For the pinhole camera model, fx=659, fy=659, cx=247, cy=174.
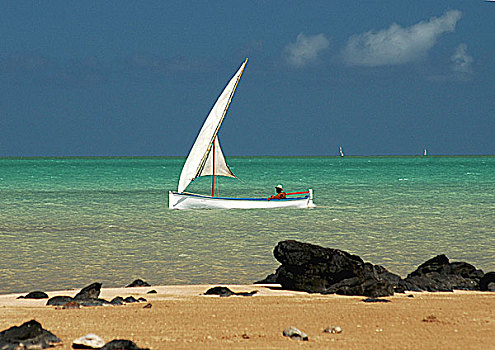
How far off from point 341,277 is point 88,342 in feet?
17.6

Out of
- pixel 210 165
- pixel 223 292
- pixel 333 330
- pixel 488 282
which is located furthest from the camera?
pixel 210 165

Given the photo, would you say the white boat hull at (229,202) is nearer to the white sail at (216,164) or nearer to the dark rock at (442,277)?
the white sail at (216,164)

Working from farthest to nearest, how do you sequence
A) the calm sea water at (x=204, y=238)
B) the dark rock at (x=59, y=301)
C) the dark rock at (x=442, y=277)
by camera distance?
1. the calm sea water at (x=204, y=238)
2. the dark rock at (x=442, y=277)
3. the dark rock at (x=59, y=301)

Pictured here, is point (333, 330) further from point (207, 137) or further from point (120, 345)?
point (207, 137)

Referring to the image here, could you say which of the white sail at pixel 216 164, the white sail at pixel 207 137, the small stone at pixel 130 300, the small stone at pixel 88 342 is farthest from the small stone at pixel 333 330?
the white sail at pixel 216 164

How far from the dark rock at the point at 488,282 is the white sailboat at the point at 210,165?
2186cm

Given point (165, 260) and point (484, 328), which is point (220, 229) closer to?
point (165, 260)

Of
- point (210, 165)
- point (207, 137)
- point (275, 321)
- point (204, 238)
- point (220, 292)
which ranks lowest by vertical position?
point (204, 238)

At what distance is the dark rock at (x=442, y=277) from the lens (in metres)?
11.5

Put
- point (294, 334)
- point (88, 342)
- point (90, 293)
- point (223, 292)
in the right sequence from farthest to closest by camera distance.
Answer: point (223, 292)
point (90, 293)
point (294, 334)
point (88, 342)

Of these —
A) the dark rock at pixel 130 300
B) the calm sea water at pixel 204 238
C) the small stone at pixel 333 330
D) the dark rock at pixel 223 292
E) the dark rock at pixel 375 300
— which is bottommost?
the calm sea water at pixel 204 238

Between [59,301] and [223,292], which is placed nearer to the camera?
[59,301]

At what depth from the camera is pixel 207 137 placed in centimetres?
3659

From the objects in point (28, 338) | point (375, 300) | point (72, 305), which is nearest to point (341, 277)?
point (375, 300)
